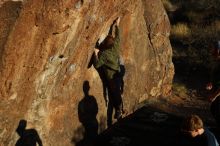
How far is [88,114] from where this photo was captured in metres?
8.85

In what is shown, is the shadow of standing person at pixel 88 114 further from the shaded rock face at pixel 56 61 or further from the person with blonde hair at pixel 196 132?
the person with blonde hair at pixel 196 132

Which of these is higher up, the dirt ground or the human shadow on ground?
the human shadow on ground

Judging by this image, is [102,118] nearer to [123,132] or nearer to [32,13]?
[123,132]

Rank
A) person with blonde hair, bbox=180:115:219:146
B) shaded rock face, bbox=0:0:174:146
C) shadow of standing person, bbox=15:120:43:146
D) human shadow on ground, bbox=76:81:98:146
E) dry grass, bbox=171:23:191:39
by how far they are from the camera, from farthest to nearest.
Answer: dry grass, bbox=171:23:191:39 → human shadow on ground, bbox=76:81:98:146 → shadow of standing person, bbox=15:120:43:146 → shaded rock face, bbox=0:0:174:146 → person with blonde hair, bbox=180:115:219:146

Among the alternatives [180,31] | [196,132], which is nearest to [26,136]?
[196,132]

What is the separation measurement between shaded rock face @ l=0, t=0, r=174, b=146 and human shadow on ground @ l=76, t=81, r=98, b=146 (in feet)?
0.36

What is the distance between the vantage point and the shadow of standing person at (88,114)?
8.66 m

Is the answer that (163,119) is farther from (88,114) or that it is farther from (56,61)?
(56,61)

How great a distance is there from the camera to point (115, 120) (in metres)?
9.94

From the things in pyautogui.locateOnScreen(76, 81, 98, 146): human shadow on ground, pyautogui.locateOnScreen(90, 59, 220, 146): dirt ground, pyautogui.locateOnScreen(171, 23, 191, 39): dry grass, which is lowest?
pyautogui.locateOnScreen(90, 59, 220, 146): dirt ground

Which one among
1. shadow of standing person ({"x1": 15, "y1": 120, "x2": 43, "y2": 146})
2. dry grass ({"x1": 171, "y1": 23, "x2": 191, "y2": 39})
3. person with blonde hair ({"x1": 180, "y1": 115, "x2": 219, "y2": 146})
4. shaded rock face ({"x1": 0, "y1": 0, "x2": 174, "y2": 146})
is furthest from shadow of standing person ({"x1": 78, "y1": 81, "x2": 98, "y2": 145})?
→ dry grass ({"x1": 171, "y1": 23, "x2": 191, "y2": 39})

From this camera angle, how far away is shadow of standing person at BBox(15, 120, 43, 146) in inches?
284

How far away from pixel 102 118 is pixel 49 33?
293cm

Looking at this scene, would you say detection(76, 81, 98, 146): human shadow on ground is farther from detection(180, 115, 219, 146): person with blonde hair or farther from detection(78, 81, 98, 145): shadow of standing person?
detection(180, 115, 219, 146): person with blonde hair
